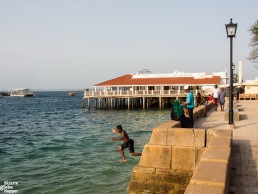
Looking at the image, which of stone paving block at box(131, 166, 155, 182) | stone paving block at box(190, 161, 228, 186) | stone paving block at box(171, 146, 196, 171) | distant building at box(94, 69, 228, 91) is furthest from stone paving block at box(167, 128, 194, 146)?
distant building at box(94, 69, 228, 91)

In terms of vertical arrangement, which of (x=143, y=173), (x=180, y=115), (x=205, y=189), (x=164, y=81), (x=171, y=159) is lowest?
(x=143, y=173)

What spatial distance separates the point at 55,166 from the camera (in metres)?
11.8

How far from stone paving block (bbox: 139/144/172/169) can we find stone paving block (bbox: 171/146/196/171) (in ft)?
0.40

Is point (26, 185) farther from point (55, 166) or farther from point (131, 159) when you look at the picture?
point (131, 159)

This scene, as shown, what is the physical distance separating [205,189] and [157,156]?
357cm

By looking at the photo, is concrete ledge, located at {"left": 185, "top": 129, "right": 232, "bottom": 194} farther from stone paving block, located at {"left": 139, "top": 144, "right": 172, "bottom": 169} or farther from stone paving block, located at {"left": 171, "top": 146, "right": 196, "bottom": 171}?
stone paving block, located at {"left": 139, "top": 144, "right": 172, "bottom": 169}

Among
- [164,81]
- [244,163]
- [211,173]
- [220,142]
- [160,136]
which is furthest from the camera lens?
[164,81]

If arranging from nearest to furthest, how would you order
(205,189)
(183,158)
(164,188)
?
(205,189), (183,158), (164,188)

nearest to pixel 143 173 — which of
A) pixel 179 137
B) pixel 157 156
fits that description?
pixel 157 156

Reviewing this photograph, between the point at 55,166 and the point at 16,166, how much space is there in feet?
5.60

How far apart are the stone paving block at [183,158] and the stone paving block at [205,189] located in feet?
10.3

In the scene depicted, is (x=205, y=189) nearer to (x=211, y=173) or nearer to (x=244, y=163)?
(x=211, y=173)

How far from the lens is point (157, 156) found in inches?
291

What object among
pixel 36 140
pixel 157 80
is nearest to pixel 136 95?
pixel 157 80
